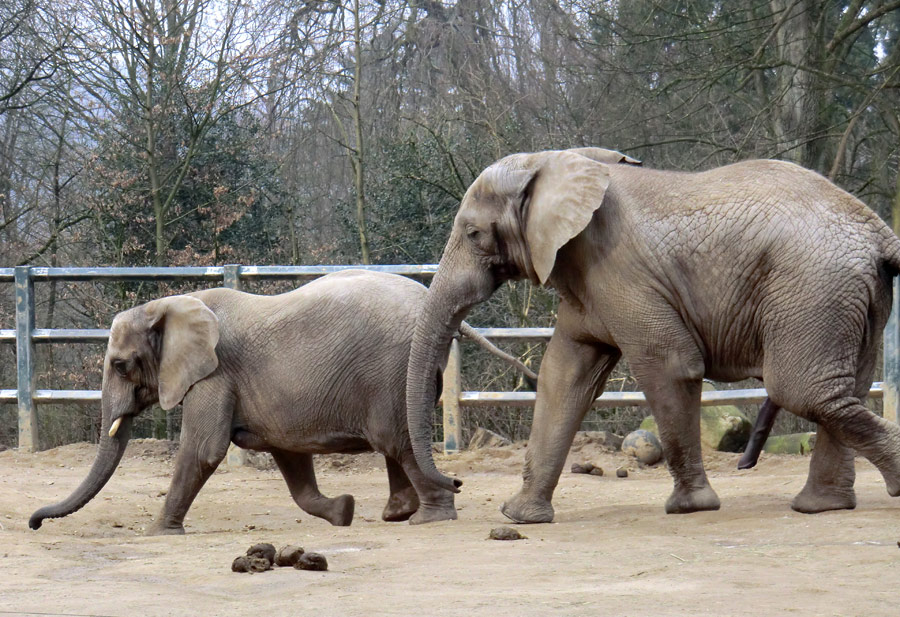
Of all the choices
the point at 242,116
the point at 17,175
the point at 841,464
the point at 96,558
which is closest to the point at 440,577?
the point at 96,558

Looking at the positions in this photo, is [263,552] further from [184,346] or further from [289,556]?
[184,346]

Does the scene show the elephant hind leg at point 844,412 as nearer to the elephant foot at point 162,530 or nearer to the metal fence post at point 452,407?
the elephant foot at point 162,530

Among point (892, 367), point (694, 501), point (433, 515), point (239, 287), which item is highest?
point (239, 287)

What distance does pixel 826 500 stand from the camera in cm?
588

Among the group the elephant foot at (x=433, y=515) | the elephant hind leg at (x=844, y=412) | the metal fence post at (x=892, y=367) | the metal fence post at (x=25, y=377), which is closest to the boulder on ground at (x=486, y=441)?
the metal fence post at (x=892, y=367)

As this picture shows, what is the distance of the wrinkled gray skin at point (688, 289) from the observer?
5508 millimetres

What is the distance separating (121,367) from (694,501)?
3345mm

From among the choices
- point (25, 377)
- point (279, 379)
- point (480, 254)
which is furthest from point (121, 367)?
point (25, 377)

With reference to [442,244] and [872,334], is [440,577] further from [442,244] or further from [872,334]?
[442,244]

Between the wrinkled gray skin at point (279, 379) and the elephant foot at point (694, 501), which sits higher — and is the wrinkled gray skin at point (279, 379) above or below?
above

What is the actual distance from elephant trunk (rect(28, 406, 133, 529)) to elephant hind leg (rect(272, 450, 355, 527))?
35.4 inches

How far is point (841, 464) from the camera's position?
19.4ft

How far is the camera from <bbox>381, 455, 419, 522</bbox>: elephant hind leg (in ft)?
23.4

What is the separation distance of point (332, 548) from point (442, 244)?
10.8 meters
